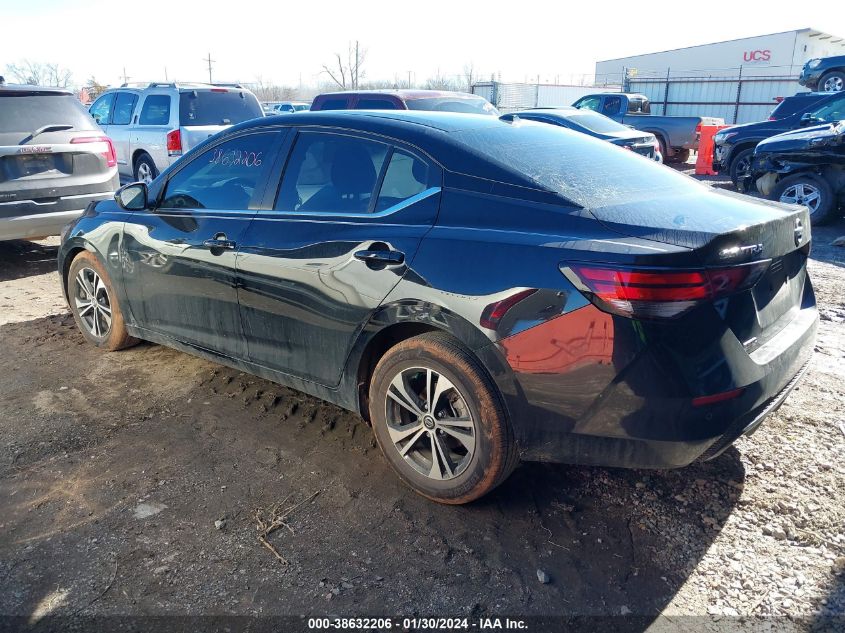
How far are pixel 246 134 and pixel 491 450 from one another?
2314mm

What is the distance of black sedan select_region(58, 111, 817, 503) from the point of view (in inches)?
97.7

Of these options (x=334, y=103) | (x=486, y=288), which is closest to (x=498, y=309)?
(x=486, y=288)

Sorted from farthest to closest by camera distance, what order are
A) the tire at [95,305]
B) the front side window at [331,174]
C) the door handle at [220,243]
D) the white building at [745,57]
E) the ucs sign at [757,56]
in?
the ucs sign at [757,56]
the white building at [745,57]
the tire at [95,305]
the door handle at [220,243]
the front side window at [331,174]

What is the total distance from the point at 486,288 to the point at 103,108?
12.7 meters

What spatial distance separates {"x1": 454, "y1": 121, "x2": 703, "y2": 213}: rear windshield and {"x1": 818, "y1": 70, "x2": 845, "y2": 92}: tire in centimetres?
1878

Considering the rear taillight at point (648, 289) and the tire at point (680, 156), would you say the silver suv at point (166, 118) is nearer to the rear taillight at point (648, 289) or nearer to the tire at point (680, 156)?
the rear taillight at point (648, 289)

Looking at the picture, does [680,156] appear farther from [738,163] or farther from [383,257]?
[383,257]

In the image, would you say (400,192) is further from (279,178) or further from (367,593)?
(367,593)

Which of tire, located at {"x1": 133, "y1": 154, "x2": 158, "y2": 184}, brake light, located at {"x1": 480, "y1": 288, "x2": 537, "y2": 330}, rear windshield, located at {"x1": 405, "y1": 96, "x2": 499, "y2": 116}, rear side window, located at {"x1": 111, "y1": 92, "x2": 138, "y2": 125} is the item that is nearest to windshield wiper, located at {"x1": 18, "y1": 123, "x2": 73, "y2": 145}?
tire, located at {"x1": 133, "y1": 154, "x2": 158, "y2": 184}

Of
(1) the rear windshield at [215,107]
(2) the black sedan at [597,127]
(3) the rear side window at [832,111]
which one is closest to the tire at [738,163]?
(3) the rear side window at [832,111]

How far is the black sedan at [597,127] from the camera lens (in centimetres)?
1274

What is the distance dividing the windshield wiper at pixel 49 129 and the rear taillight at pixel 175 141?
3684 mm

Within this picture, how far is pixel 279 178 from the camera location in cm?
365

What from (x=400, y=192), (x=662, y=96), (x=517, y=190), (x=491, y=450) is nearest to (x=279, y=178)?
(x=400, y=192)
